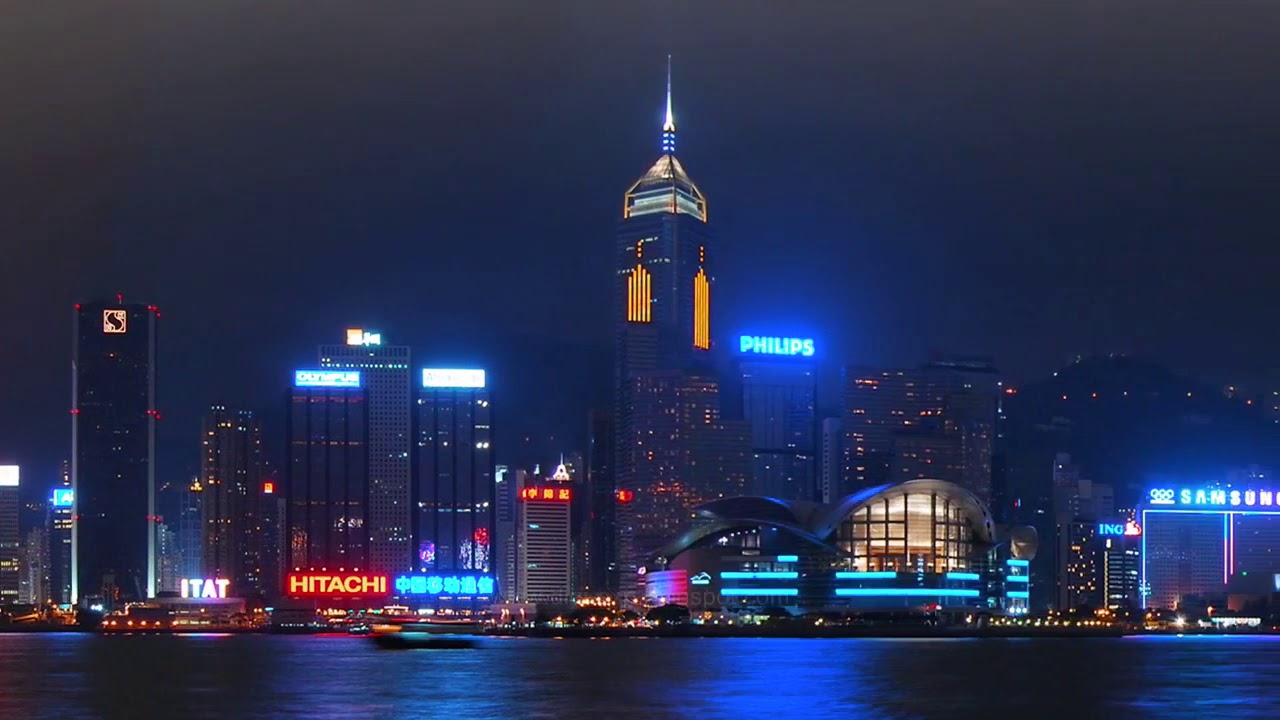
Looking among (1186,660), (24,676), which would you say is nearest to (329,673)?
(24,676)

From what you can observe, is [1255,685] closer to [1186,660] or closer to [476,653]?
[1186,660]

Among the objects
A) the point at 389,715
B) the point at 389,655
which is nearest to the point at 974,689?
the point at 389,715

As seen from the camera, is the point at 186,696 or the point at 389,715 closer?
the point at 389,715

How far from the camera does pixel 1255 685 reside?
5182 inches

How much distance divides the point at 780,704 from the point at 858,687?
1737 centimetres

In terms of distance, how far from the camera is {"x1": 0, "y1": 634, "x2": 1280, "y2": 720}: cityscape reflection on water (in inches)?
4198

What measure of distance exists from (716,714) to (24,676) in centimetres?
6433

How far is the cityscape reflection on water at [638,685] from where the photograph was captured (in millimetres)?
106625

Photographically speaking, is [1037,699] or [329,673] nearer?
[1037,699]

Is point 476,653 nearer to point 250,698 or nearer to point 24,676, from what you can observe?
point 24,676

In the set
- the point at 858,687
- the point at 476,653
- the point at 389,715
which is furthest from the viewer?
the point at 476,653

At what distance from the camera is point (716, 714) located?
4001 inches

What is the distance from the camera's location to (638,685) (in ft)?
423

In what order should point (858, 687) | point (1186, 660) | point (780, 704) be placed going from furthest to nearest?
point (1186, 660) → point (858, 687) → point (780, 704)
